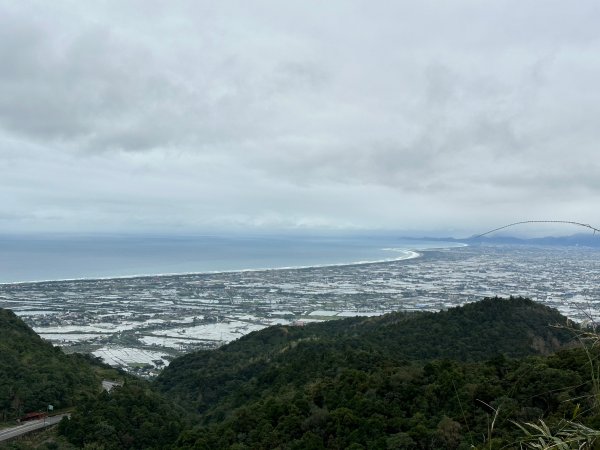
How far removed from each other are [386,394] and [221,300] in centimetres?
7225

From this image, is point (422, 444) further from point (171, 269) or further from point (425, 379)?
point (171, 269)

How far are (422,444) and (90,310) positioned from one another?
7379cm

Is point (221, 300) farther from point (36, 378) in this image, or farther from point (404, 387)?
point (404, 387)

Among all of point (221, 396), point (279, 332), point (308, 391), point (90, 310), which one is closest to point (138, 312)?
point (90, 310)

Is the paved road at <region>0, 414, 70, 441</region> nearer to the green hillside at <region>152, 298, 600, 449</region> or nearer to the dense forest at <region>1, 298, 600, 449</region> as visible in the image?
the dense forest at <region>1, 298, 600, 449</region>

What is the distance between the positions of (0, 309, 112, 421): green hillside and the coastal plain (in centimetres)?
1422

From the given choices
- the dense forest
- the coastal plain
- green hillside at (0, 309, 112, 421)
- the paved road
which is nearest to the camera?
the dense forest

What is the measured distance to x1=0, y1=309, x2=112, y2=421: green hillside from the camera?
2475 cm

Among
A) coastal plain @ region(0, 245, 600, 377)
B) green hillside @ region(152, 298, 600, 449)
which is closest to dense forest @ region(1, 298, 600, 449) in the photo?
green hillside @ region(152, 298, 600, 449)

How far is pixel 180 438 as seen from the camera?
62.0ft

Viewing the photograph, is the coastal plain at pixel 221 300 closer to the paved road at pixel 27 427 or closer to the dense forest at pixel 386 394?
the dense forest at pixel 386 394

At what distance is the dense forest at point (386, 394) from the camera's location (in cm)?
1240

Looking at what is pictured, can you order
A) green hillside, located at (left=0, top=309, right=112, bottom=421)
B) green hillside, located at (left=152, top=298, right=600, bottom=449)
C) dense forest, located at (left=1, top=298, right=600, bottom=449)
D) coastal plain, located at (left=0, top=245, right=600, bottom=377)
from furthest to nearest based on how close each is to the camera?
coastal plain, located at (left=0, top=245, right=600, bottom=377) < green hillside, located at (left=0, top=309, right=112, bottom=421) < green hillside, located at (left=152, top=298, right=600, bottom=449) < dense forest, located at (left=1, top=298, right=600, bottom=449)

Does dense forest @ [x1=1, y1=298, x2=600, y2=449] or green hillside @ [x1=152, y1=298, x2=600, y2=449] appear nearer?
dense forest @ [x1=1, y1=298, x2=600, y2=449]
